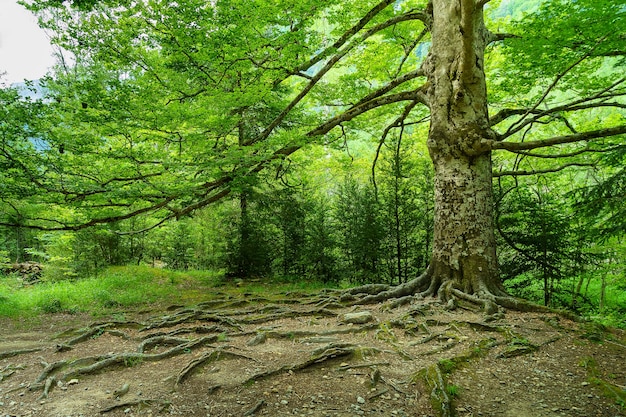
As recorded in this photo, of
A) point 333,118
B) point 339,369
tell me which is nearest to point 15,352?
point 339,369

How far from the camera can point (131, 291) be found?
10.1 metres

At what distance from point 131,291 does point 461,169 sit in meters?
9.24

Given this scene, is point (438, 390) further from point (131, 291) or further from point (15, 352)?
point (131, 291)

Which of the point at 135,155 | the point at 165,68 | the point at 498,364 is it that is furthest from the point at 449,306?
the point at 165,68

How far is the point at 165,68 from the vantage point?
24.3 feet

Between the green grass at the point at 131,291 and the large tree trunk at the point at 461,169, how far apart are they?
168 inches

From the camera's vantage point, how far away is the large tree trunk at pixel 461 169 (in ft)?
19.2

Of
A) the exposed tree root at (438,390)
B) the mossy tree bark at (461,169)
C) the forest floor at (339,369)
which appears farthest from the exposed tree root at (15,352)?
the mossy tree bark at (461,169)

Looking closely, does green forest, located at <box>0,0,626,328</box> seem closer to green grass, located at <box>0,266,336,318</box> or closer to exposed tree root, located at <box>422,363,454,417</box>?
green grass, located at <box>0,266,336,318</box>

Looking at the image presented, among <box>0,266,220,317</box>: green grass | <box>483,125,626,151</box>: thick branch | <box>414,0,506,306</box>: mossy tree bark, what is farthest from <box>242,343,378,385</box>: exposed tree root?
<box>0,266,220,317</box>: green grass

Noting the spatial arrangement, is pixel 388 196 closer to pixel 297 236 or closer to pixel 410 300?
pixel 297 236

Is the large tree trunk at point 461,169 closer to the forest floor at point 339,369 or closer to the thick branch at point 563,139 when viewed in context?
the thick branch at point 563,139

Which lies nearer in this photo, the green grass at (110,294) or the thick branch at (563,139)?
the thick branch at (563,139)

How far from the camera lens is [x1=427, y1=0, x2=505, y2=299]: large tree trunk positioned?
5.86m
